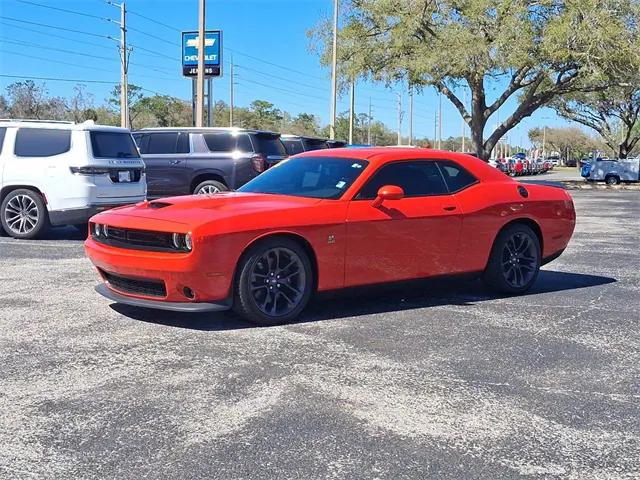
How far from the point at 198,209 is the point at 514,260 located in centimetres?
332

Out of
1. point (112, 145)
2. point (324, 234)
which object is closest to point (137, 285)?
point (324, 234)

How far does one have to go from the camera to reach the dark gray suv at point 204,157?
44.9ft

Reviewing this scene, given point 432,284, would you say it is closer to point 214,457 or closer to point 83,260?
point 214,457

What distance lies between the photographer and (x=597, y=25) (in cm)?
2728

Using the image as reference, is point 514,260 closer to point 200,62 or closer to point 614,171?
point 200,62

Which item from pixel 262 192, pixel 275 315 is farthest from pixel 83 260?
pixel 275 315

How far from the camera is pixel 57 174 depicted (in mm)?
10195

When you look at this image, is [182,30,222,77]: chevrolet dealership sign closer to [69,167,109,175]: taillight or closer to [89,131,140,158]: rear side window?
[89,131,140,158]: rear side window

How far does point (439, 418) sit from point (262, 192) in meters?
3.21

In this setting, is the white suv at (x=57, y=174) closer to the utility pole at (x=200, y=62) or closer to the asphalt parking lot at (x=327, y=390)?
the asphalt parking lot at (x=327, y=390)

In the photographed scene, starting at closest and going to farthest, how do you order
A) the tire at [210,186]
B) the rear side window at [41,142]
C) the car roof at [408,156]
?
the car roof at [408,156] < the rear side window at [41,142] < the tire at [210,186]

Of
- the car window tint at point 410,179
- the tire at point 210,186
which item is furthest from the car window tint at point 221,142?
the car window tint at point 410,179

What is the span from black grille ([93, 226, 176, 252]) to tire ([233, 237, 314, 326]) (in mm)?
579

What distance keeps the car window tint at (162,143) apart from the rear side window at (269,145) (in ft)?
5.67
